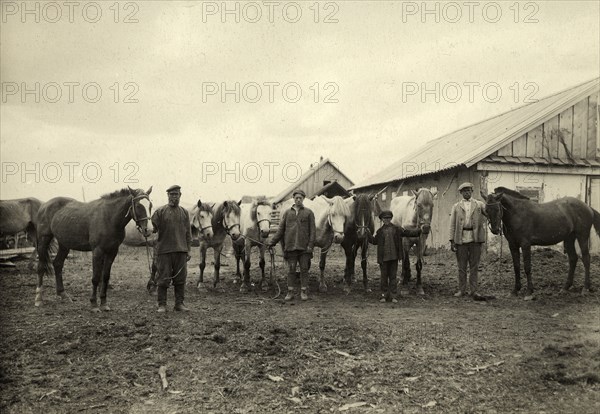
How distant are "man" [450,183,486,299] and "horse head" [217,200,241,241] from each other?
4.65 m

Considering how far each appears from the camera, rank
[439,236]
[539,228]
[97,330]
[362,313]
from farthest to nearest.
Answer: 1. [439,236]
2. [539,228]
3. [362,313]
4. [97,330]

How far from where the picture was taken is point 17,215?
1337cm

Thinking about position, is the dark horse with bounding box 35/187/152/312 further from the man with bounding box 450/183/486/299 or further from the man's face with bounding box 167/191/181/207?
the man with bounding box 450/183/486/299

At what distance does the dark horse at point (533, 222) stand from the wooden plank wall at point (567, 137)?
485cm

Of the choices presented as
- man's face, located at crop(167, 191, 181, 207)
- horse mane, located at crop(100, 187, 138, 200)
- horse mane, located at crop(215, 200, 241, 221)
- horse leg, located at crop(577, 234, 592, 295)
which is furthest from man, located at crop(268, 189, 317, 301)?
horse leg, located at crop(577, 234, 592, 295)

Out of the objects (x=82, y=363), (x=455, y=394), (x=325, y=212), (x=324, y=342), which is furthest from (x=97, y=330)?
(x=325, y=212)

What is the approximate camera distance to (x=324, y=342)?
582 centimetres

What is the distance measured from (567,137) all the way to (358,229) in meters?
9.38

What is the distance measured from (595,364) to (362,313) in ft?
11.7

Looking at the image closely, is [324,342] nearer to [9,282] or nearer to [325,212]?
[325,212]

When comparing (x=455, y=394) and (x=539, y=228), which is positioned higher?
(x=539, y=228)

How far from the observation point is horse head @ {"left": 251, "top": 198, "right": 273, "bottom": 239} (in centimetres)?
1036

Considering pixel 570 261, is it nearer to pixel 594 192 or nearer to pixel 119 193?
pixel 594 192

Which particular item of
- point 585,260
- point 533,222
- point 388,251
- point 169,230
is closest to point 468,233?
point 533,222
